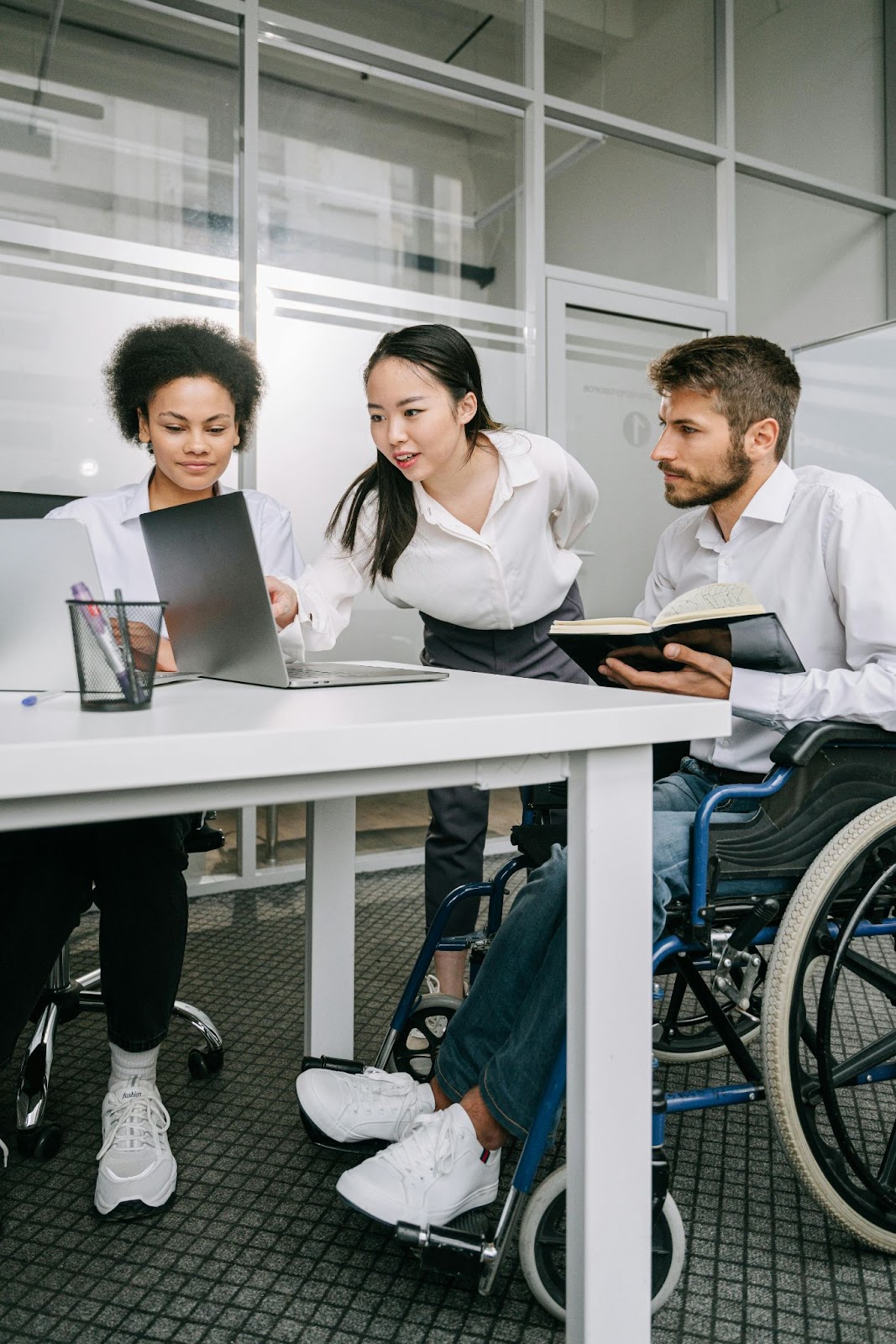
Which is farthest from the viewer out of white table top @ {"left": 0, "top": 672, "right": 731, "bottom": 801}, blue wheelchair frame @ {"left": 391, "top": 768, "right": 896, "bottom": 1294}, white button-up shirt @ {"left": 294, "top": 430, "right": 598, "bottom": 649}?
white button-up shirt @ {"left": 294, "top": 430, "right": 598, "bottom": 649}

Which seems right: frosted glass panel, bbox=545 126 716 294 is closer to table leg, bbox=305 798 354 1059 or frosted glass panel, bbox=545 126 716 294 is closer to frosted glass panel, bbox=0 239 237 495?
frosted glass panel, bbox=0 239 237 495

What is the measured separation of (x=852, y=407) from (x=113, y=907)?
3.49 meters

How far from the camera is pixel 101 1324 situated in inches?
40.8

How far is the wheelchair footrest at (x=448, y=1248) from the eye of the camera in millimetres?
970

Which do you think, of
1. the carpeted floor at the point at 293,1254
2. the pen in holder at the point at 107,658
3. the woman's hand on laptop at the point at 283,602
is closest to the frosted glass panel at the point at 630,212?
the woman's hand on laptop at the point at 283,602

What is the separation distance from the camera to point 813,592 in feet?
4.34

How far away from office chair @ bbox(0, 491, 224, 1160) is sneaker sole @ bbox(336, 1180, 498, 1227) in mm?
585

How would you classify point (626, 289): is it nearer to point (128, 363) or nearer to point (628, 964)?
point (128, 363)

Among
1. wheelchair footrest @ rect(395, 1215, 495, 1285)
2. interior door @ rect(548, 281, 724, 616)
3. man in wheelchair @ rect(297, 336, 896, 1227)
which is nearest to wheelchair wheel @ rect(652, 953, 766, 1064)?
man in wheelchair @ rect(297, 336, 896, 1227)

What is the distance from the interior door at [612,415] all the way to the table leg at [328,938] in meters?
2.10

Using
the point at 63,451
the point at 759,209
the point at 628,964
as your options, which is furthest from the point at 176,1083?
the point at 759,209

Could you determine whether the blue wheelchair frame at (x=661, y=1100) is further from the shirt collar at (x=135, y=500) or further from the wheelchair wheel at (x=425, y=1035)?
the shirt collar at (x=135, y=500)

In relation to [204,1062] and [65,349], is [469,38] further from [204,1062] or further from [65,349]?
[204,1062]

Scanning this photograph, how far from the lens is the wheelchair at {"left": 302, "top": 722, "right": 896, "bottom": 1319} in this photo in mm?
984
